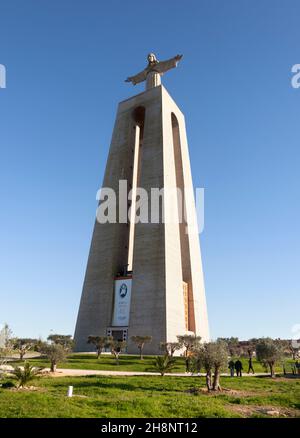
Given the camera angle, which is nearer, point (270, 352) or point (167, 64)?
point (270, 352)

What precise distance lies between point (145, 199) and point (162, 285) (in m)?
12.8

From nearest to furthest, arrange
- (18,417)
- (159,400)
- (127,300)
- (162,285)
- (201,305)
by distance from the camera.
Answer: (18,417)
(159,400)
(162,285)
(127,300)
(201,305)

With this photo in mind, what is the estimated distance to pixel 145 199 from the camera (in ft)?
165

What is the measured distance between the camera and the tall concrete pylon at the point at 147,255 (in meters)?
44.7

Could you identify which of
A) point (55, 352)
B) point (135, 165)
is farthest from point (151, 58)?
point (55, 352)

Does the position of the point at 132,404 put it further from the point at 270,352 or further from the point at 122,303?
A: the point at 122,303

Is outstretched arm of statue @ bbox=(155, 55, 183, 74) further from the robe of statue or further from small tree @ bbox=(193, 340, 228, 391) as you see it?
small tree @ bbox=(193, 340, 228, 391)

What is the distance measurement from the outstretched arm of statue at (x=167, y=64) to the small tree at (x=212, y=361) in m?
52.7

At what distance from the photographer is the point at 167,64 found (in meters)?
60.4

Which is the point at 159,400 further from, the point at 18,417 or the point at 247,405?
the point at 18,417

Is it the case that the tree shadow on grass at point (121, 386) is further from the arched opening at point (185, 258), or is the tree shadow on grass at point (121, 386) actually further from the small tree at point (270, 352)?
the arched opening at point (185, 258)

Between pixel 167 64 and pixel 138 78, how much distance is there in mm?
6517

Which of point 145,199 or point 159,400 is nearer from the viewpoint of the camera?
point 159,400
